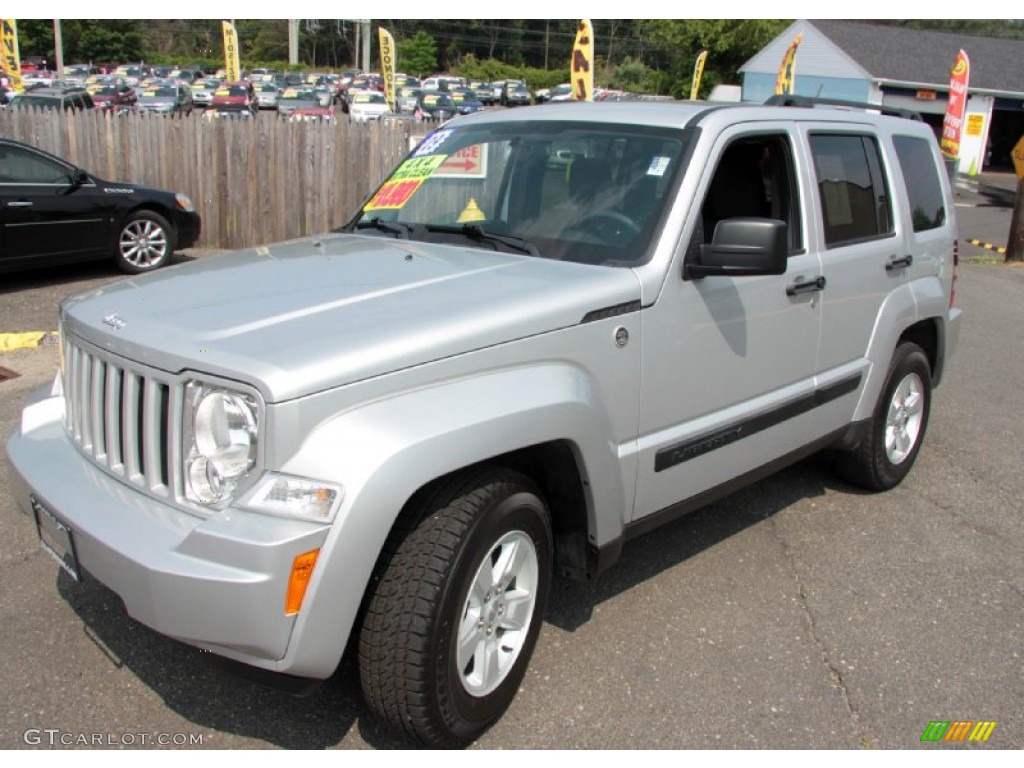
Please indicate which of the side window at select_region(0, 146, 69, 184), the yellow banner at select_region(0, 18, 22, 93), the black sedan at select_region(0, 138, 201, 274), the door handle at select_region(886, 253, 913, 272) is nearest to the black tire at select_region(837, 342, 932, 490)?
the door handle at select_region(886, 253, 913, 272)

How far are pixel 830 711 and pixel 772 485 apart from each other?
2.11m

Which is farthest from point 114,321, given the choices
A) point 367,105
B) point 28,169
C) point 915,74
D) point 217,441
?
point 915,74

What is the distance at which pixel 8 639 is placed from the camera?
10.9 ft

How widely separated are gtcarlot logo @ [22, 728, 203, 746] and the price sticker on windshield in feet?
7.79

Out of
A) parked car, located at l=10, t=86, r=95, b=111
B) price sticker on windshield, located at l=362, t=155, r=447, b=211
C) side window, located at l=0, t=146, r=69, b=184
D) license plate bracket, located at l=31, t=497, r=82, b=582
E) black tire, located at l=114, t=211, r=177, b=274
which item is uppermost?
parked car, located at l=10, t=86, r=95, b=111

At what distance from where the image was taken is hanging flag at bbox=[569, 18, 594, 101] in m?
16.4

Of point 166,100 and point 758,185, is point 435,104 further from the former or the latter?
point 758,185

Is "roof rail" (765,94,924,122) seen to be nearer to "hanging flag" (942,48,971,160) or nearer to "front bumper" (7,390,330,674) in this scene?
"front bumper" (7,390,330,674)

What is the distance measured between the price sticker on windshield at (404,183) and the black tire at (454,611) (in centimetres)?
183

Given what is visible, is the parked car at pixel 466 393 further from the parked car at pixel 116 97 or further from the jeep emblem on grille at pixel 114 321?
the parked car at pixel 116 97

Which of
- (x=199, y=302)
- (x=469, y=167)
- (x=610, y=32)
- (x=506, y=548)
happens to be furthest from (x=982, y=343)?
(x=610, y=32)

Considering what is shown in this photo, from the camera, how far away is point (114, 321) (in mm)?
2842

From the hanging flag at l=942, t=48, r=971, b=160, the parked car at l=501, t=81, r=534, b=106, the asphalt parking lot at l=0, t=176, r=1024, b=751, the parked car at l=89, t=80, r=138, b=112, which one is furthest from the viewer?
the parked car at l=501, t=81, r=534, b=106

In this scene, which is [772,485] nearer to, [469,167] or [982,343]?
[469,167]
